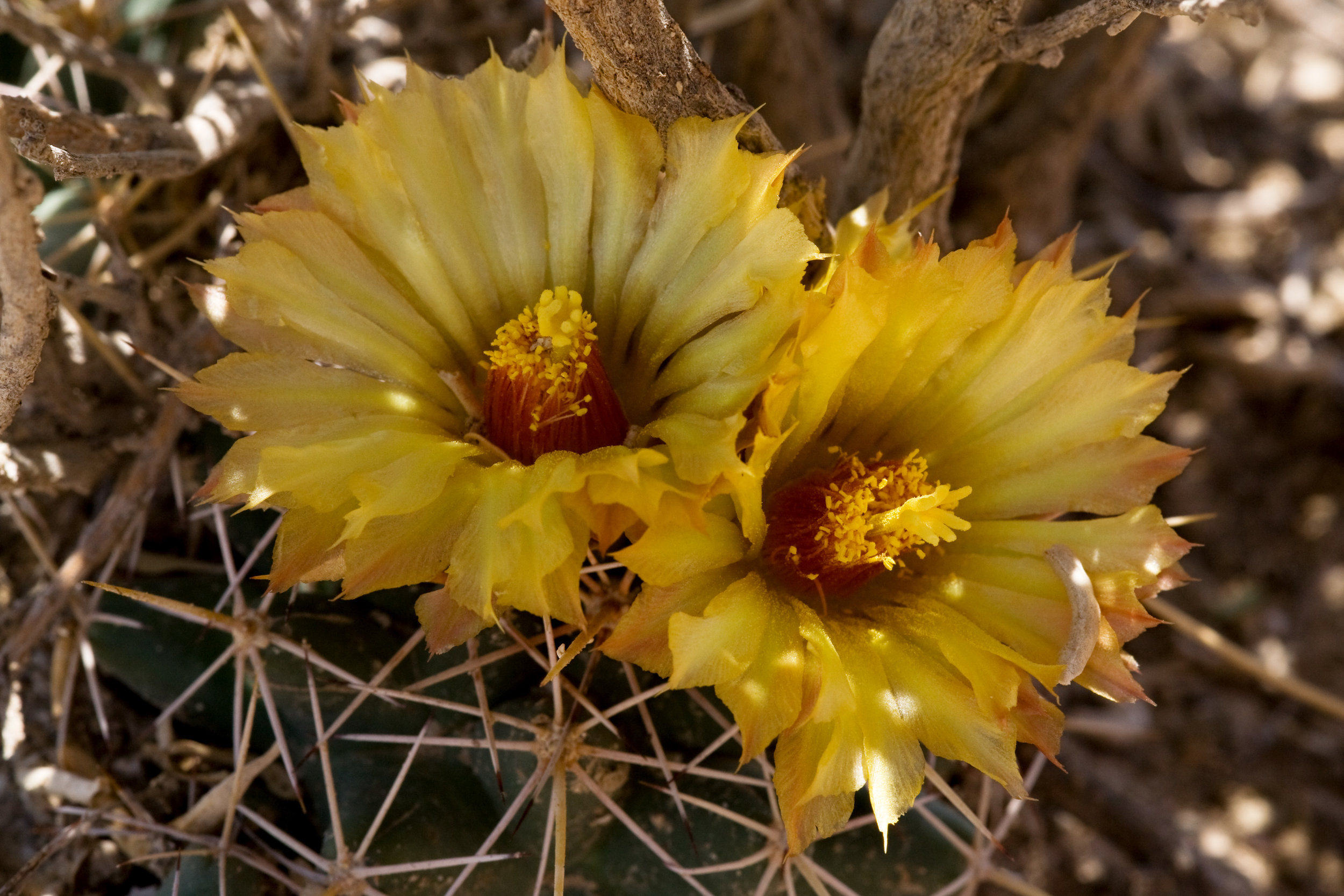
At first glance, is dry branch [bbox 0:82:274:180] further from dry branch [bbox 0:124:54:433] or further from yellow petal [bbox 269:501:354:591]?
yellow petal [bbox 269:501:354:591]

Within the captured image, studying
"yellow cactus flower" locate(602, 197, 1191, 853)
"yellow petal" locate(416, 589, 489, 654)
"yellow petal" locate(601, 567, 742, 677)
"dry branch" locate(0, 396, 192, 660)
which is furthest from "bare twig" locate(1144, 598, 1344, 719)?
"dry branch" locate(0, 396, 192, 660)

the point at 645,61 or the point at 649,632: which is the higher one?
the point at 645,61

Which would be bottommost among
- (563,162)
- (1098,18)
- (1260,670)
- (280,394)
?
(1260,670)

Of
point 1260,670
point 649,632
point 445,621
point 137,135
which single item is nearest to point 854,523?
point 649,632

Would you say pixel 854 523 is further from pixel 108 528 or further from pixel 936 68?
pixel 108 528

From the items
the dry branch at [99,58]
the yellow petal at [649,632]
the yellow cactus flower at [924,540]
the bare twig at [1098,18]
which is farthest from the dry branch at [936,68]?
the dry branch at [99,58]

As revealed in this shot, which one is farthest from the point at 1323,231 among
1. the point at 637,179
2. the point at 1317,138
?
the point at 637,179

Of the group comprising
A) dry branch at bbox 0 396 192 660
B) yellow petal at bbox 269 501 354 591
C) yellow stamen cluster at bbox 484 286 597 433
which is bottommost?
dry branch at bbox 0 396 192 660

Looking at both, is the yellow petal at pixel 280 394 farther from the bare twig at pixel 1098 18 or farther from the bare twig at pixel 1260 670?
the bare twig at pixel 1260 670
